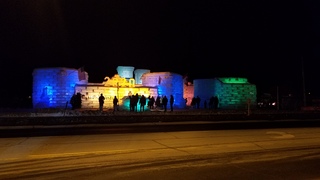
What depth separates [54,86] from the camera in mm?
46531

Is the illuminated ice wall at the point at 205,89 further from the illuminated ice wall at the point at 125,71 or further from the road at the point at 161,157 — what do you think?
the road at the point at 161,157

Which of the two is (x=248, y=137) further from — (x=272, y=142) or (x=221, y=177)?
(x=221, y=177)

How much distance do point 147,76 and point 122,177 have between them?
152 ft

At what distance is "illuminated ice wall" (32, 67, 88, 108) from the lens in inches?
1826

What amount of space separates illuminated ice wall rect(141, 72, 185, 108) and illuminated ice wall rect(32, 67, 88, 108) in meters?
10.8

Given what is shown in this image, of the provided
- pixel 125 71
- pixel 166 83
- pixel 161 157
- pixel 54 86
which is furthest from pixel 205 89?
pixel 161 157

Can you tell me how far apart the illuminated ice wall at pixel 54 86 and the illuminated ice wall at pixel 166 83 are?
10.8m

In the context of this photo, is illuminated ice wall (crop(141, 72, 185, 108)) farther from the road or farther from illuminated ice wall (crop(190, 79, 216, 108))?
the road

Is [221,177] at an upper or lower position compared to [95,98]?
lower

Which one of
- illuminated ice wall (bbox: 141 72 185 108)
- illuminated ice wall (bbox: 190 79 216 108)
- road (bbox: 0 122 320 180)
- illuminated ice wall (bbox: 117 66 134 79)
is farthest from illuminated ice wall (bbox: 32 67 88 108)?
road (bbox: 0 122 320 180)

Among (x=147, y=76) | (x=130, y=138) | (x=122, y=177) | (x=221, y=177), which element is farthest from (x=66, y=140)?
(x=147, y=76)

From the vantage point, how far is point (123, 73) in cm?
5659

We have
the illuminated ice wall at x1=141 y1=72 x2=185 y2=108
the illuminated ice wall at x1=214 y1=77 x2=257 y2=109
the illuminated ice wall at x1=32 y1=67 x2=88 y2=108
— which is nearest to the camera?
the illuminated ice wall at x1=32 y1=67 x2=88 y2=108

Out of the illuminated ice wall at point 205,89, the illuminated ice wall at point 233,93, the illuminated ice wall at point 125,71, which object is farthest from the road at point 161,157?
the illuminated ice wall at point 205,89
